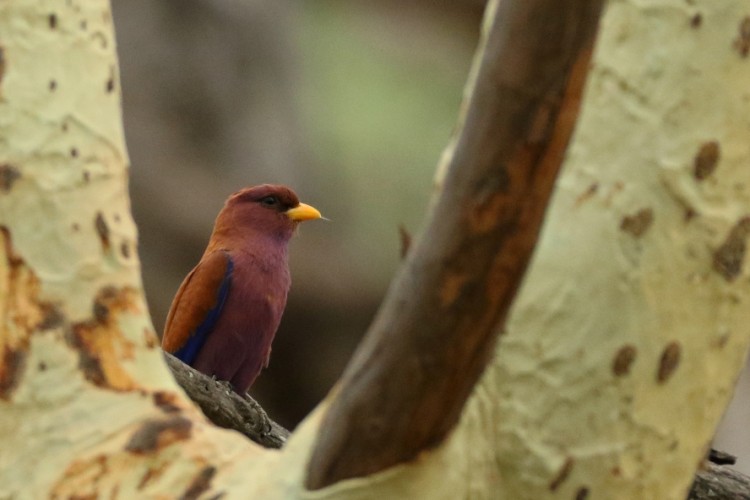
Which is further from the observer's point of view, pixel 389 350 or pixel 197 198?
pixel 197 198

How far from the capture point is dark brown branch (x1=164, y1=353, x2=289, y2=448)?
83.7 inches

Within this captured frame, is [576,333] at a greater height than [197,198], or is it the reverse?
[576,333]

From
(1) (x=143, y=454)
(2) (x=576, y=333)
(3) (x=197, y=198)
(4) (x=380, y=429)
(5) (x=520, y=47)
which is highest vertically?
(5) (x=520, y=47)

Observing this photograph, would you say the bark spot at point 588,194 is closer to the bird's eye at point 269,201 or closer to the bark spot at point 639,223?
the bark spot at point 639,223

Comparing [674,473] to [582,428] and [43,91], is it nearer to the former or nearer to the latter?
[582,428]

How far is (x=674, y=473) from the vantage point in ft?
3.20

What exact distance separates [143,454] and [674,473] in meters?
0.46

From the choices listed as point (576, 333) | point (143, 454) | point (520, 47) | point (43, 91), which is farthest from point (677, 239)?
point (43, 91)

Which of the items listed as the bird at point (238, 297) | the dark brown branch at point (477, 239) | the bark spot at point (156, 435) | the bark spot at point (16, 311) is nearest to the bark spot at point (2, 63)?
the bark spot at point (16, 311)

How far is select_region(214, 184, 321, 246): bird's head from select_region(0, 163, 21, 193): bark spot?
1.83 meters

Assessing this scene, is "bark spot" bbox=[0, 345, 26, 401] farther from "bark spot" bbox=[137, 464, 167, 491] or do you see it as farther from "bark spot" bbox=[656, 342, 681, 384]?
"bark spot" bbox=[656, 342, 681, 384]

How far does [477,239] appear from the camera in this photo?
0.82 metres

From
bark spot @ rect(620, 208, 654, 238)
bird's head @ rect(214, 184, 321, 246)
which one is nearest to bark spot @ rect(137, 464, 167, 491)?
bark spot @ rect(620, 208, 654, 238)

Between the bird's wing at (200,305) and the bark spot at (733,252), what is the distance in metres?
2.04
